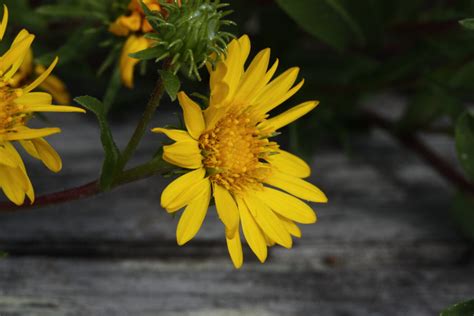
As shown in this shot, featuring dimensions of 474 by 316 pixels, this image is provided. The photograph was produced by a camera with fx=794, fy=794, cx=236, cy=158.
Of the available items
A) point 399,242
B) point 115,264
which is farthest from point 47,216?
point 399,242

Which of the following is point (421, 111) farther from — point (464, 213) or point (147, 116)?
point (147, 116)

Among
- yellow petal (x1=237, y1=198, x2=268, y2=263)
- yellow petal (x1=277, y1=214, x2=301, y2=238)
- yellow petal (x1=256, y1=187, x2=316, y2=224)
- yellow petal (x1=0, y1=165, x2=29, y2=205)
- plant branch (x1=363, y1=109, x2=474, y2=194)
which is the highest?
yellow petal (x1=0, y1=165, x2=29, y2=205)

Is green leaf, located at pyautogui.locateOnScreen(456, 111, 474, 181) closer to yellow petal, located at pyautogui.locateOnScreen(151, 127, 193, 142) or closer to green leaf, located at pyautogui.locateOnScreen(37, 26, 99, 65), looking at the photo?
yellow petal, located at pyautogui.locateOnScreen(151, 127, 193, 142)

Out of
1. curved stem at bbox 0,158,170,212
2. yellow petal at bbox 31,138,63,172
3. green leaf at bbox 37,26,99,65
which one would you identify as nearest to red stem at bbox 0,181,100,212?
curved stem at bbox 0,158,170,212

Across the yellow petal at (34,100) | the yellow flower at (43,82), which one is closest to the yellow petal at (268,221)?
the yellow petal at (34,100)

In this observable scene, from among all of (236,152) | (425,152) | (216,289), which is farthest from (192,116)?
(425,152)

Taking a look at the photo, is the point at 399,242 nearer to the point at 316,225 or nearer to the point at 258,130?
the point at 316,225
